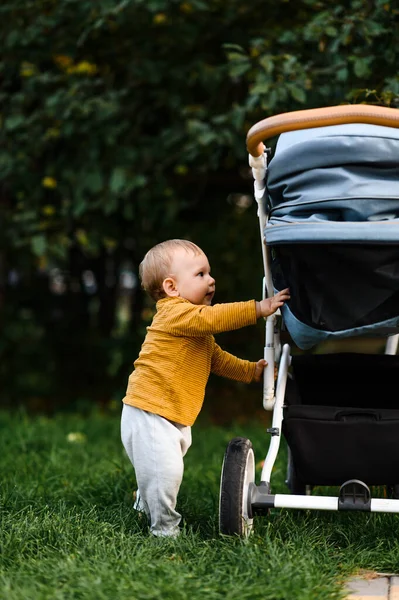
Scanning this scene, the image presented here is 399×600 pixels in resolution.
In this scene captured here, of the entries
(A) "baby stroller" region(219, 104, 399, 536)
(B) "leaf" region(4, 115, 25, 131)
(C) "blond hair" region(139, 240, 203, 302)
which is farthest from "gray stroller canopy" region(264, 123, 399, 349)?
(B) "leaf" region(4, 115, 25, 131)

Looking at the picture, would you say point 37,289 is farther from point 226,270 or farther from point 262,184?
point 262,184

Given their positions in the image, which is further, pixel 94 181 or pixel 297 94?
pixel 94 181

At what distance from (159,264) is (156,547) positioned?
95 centimetres

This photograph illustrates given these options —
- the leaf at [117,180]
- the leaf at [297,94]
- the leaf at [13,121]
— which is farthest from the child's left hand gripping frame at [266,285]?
the leaf at [13,121]

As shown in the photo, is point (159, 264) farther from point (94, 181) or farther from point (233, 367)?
point (94, 181)

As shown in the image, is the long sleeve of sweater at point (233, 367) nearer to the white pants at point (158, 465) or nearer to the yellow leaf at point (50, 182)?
the white pants at point (158, 465)

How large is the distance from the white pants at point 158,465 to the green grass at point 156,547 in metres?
0.08

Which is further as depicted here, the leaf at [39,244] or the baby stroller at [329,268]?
the leaf at [39,244]

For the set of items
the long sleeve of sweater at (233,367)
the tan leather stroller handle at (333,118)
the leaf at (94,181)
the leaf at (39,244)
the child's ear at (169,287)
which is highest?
the tan leather stroller handle at (333,118)

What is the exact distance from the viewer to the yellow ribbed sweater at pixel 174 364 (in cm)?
301

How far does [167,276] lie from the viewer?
3.10m

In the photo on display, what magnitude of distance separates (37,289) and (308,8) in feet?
10.8

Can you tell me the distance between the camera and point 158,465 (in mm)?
3021

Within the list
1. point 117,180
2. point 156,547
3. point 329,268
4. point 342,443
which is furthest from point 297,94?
point 156,547
